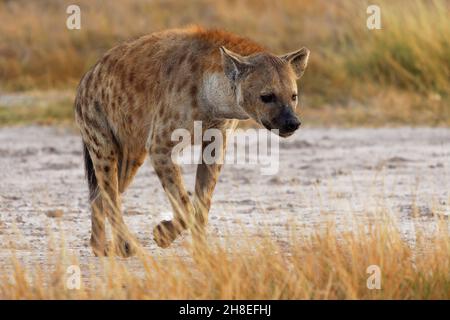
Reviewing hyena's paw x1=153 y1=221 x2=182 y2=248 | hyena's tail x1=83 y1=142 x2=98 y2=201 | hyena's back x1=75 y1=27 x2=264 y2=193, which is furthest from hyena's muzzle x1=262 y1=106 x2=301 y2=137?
hyena's tail x1=83 y1=142 x2=98 y2=201

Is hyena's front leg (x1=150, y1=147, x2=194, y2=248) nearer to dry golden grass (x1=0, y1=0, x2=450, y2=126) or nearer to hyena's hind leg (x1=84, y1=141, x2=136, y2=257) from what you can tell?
hyena's hind leg (x1=84, y1=141, x2=136, y2=257)

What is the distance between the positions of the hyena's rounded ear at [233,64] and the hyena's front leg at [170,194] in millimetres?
469

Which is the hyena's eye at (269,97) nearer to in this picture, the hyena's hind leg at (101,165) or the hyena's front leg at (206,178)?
the hyena's front leg at (206,178)

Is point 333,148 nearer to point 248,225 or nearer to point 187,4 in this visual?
point 248,225

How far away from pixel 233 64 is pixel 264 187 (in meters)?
2.66

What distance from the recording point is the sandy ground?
667 cm

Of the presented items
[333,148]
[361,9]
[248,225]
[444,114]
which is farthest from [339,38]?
[248,225]

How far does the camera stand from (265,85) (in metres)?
Answer: 5.66

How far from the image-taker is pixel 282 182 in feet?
27.8

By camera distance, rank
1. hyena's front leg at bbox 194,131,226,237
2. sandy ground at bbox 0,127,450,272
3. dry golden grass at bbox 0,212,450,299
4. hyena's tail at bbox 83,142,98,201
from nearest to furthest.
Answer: dry golden grass at bbox 0,212,450,299, hyena's front leg at bbox 194,131,226,237, hyena's tail at bbox 83,142,98,201, sandy ground at bbox 0,127,450,272

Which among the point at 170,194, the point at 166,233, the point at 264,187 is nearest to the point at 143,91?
the point at 170,194

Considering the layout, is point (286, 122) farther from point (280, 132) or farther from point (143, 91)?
point (143, 91)

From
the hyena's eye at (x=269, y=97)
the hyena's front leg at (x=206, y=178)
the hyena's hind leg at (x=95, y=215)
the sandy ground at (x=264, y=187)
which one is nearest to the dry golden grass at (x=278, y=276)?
the sandy ground at (x=264, y=187)

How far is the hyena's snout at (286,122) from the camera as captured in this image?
5.49 meters
